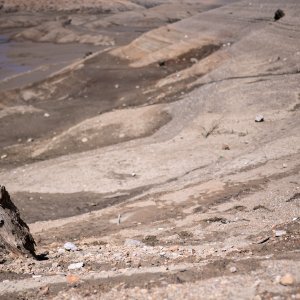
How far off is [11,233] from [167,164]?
6.89 metres

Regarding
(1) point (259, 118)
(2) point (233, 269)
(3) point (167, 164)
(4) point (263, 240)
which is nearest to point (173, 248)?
(4) point (263, 240)

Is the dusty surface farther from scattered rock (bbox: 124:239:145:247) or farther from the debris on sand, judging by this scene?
the debris on sand

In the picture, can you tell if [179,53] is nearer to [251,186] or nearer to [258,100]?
[258,100]

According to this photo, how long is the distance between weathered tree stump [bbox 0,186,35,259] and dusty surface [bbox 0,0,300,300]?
0.28 meters

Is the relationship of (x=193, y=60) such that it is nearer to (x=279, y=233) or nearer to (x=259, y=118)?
(x=259, y=118)

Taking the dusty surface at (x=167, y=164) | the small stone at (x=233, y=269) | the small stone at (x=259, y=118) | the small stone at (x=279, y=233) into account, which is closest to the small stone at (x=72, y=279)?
the dusty surface at (x=167, y=164)

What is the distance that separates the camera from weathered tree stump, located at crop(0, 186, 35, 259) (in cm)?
619

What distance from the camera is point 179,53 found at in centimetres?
2812

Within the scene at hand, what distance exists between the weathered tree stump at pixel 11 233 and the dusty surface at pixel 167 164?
0.28 meters

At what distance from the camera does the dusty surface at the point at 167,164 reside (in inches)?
198

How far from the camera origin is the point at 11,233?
6.54m

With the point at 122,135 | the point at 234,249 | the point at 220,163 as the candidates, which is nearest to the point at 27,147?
the point at 122,135

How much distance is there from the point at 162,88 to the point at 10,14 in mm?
50974

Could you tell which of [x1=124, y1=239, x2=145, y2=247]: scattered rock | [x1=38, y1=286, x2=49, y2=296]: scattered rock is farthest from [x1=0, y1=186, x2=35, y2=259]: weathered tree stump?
[x1=124, y1=239, x2=145, y2=247]: scattered rock
